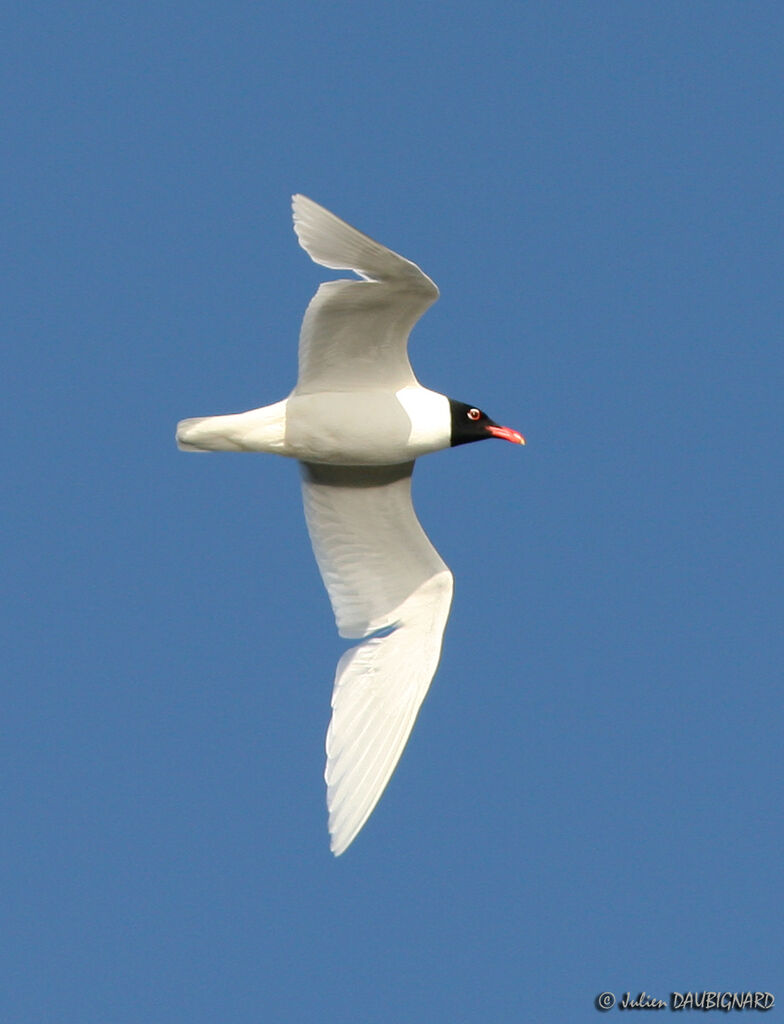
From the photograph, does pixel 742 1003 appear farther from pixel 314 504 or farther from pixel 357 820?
pixel 314 504

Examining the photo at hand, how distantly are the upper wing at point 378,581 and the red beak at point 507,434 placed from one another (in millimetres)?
724

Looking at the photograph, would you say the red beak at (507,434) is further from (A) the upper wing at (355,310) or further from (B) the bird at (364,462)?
(A) the upper wing at (355,310)

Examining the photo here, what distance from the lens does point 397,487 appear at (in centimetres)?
1709

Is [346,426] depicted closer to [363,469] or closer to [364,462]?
[364,462]

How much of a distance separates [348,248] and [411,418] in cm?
160

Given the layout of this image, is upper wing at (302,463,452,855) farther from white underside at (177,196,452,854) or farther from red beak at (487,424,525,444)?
red beak at (487,424,525,444)

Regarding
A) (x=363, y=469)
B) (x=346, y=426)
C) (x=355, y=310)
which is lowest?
(x=363, y=469)

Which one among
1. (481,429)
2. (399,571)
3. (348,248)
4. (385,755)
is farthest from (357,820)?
(348,248)

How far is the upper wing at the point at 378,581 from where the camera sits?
16.7 meters

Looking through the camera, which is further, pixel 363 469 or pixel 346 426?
pixel 363 469

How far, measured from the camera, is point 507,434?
17.1m

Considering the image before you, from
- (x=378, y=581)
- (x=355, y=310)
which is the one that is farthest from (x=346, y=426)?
(x=378, y=581)

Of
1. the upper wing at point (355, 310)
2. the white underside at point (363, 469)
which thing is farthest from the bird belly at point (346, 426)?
the upper wing at point (355, 310)

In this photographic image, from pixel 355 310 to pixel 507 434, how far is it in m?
1.81
